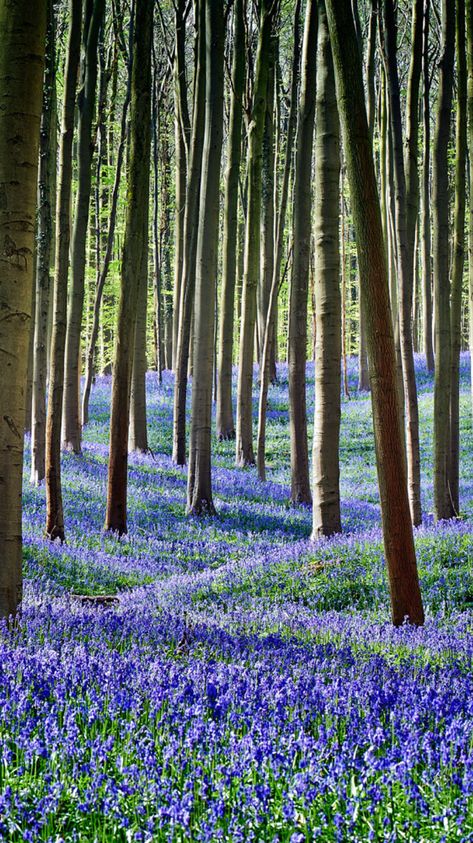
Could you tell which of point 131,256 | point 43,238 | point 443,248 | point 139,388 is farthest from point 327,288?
point 139,388

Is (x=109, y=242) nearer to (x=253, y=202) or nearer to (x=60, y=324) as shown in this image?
(x=253, y=202)

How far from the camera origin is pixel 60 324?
11.2 meters

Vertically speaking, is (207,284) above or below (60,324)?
above

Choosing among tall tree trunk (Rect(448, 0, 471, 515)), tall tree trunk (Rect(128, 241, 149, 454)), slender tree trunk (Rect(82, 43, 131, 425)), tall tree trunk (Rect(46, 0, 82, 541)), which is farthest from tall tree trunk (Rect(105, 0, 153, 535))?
tall tree trunk (Rect(128, 241, 149, 454))

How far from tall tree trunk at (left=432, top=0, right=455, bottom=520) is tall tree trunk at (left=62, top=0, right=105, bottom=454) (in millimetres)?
6379

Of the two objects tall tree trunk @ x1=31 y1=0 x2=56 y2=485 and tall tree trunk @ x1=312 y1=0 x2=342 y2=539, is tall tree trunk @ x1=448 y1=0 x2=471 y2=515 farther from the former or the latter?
tall tree trunk @ x1=31 y1=0 x2=56 y2=485

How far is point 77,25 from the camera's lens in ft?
39.9

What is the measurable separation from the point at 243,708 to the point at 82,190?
13.1 metres

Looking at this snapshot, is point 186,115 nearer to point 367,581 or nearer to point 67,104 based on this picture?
point 67,104

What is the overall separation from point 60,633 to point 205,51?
43.5ft

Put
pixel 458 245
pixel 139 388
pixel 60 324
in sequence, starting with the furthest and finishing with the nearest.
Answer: pixel 139 388, pixel 458 245, pixel 60 324

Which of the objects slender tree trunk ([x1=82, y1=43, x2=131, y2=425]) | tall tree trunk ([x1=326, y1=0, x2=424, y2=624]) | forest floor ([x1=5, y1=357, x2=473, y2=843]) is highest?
slender tree trunk ([x1=82, y1=43, x2=131, y2=425])

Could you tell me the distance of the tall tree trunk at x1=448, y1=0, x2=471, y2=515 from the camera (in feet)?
40.7

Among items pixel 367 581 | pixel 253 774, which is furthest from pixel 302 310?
pixel 253 774
